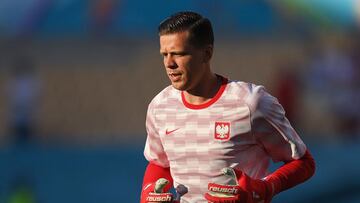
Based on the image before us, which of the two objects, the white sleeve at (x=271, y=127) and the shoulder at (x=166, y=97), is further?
the shoulder at (x=166, y=97)

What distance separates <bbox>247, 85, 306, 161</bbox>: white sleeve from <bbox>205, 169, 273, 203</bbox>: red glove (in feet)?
0.71

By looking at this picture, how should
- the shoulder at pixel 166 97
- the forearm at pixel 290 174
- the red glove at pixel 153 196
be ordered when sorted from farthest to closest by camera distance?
the shoulder at pixel 166 97 < the forearm at pixel 290 174 < the red glove at pixel 153 196

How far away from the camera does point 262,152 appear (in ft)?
14.9

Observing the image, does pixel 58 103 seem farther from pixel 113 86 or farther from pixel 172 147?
pixel 172 147

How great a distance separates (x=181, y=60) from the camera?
440 cm

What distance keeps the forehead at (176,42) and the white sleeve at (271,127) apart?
36 cm

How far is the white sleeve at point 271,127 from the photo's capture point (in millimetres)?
4414

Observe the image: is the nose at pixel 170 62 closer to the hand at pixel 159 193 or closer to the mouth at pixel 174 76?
the mouth at pixel 174 76

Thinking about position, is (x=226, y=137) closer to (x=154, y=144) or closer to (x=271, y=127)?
(x=271, y=127)

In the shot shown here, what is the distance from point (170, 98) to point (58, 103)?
35.9 ft

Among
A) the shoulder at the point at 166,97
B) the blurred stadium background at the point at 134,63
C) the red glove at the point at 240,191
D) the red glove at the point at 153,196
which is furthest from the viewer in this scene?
the blurred stadium background at the point at 134,63

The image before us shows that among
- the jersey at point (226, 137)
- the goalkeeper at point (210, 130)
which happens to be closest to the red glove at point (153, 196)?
the goalkeeper at point (210, 130)

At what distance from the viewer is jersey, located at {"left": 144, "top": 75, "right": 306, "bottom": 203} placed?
4434 mm

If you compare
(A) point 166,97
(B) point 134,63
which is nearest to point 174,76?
(A) point 166,97
